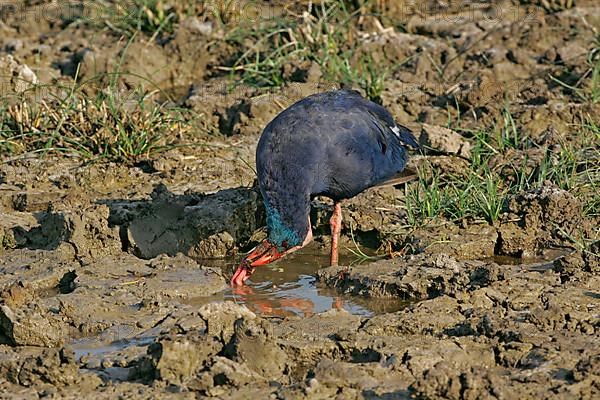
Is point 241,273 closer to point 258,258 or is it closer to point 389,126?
point 258,258

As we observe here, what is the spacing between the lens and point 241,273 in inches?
262

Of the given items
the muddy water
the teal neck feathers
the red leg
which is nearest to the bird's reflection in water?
the muddy water

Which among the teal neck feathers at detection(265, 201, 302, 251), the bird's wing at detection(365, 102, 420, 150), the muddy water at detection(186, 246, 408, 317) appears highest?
the bird's wing at detection(365, 102, 420, 150)

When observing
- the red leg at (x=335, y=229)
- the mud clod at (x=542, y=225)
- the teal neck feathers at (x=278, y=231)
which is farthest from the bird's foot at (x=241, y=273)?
the mud clod at (x=542, y=225)

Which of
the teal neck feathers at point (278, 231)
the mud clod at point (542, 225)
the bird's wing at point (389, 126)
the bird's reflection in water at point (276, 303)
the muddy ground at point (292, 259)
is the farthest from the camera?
the bird's wing at point (389, 126)

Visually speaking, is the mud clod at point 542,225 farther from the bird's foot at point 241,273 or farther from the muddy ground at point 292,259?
the bird's foot at point 241,273

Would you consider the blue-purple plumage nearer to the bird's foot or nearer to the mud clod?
the bird's foot

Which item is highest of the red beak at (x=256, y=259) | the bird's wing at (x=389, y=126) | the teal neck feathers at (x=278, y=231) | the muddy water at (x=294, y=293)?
the bird's wing at (x=389, y=126)

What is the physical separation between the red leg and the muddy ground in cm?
15

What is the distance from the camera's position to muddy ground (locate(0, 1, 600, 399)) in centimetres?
502

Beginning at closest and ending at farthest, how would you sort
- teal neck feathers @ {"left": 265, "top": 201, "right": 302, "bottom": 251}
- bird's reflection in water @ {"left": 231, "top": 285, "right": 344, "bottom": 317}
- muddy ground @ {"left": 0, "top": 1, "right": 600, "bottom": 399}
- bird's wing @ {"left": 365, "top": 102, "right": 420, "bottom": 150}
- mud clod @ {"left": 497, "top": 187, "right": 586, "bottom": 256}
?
muddy ground @ {"left": 0, "top": 1, "right": 600, "bottom": 399} → bird's reflection in water @ {"left": 231, "top": 285, "right": 344, "bottom": 317} → teal neck feathers @ {"left": 265, "top": 201, "right": 302, "bottom": 251} → mud clod @ {"left": 497, "top": 187, "right": 586, "bottom": 256} → bird's wing @ {"left": 365, "top": 102, "right": 420, "bottom": 150}

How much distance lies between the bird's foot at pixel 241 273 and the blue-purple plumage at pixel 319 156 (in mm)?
216

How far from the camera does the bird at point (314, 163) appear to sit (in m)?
6.59

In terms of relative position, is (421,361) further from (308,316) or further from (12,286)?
(12,286)
